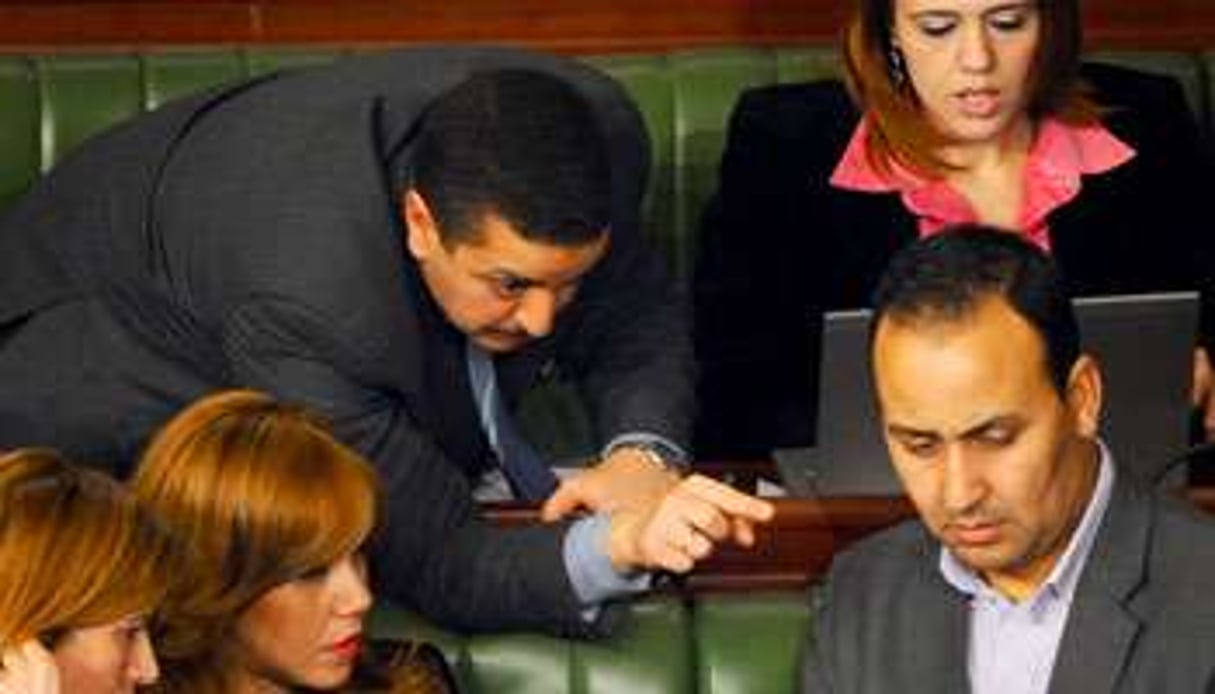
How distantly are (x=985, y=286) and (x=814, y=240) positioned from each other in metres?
0.62

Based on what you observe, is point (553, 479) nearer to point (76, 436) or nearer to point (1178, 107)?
point (76, 436)

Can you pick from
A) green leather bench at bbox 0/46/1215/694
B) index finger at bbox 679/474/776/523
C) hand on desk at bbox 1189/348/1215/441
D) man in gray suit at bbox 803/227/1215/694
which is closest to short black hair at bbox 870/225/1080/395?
man in gray suit at bbox 803/227/1215/694

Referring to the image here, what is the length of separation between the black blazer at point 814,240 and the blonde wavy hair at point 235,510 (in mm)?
619

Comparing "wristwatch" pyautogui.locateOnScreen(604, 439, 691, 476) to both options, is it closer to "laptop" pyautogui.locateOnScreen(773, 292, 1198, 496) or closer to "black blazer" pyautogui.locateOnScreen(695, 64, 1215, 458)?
"laptop" pyautogui.locateOnScreen(773, 292, 1198, 496)

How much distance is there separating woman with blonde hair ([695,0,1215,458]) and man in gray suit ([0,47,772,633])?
0.67 ft

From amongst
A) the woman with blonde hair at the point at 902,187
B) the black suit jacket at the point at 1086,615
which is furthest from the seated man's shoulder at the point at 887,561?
the woman with blonde hair at the point at 902,187

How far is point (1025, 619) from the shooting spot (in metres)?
1.56

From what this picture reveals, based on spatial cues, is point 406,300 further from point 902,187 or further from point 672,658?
point 902,187

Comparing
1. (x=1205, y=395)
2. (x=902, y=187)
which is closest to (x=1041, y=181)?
(x=902, y=187)

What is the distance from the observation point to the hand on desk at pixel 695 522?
1.55 metres

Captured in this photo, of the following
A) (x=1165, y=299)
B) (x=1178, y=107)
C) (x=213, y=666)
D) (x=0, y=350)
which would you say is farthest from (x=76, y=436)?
(x=1178, y=107)

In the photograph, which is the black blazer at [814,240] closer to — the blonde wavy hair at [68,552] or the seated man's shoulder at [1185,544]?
the seated man's shoulder at [1185,544]

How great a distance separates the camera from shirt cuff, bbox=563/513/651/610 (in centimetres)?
162

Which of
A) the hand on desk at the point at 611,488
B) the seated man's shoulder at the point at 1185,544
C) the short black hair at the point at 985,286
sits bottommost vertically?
the hand on desk at the point at 611,488
